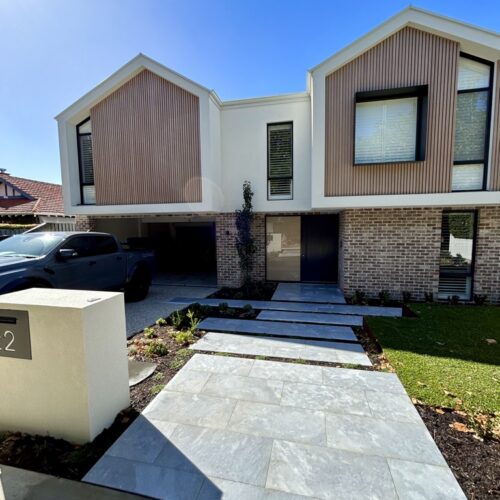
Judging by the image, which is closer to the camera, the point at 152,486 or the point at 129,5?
the point at 152,486

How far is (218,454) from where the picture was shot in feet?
8.28

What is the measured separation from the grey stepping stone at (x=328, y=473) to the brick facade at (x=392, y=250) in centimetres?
607

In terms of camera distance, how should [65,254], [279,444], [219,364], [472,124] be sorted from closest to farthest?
[279,444] → [219,364] → [65,254] → [472,124]

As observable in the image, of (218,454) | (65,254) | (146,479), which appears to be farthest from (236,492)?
(65,254)

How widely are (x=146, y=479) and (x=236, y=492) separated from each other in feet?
2.42

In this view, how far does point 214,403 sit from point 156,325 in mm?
3072

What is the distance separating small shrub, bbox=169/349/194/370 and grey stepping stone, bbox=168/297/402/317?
8.90 ft

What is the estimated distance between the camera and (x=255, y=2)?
280 inches

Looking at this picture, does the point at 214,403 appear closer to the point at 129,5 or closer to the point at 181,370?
the point at 181,370

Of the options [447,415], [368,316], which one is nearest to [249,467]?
[447,415]

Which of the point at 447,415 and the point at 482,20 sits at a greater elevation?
the point at 482,20

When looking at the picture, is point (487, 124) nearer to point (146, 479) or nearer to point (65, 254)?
point (146, 479)

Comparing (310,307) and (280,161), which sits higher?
(280,161)

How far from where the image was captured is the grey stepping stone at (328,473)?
2.15 m
